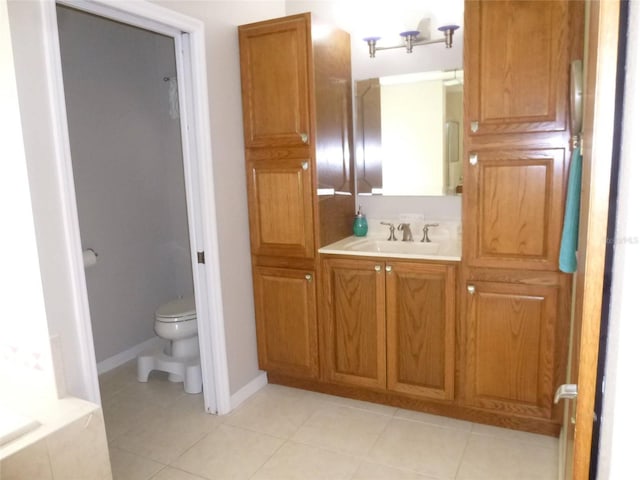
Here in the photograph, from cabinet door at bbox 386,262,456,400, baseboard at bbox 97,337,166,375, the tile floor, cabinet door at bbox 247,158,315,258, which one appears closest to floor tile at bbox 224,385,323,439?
the tile floor

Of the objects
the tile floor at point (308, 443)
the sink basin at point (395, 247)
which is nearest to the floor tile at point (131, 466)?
the tile floor at point (308, 443)

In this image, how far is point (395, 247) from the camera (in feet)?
9.29

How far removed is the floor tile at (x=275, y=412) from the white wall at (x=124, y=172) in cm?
125

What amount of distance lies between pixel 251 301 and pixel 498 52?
6.04 ft

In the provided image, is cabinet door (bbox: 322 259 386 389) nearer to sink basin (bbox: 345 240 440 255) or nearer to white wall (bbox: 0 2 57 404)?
sink basin (bbox: 345 240 440 255)

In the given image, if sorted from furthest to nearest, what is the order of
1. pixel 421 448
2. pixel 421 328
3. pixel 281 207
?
pixel 281 207 < pixel 421 328 < pixel 421 448

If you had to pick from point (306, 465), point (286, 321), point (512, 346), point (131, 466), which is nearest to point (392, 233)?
point (286, 321)

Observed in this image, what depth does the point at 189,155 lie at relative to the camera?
2.44 metres

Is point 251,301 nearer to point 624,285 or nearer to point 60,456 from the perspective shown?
point 60,456

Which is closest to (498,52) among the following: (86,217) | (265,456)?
(265,456)

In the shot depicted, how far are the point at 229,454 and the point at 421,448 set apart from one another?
36.3 inches

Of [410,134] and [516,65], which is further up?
[516,65]

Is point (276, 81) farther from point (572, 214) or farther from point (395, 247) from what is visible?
point (572, 214)

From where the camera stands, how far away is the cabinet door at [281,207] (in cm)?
261
